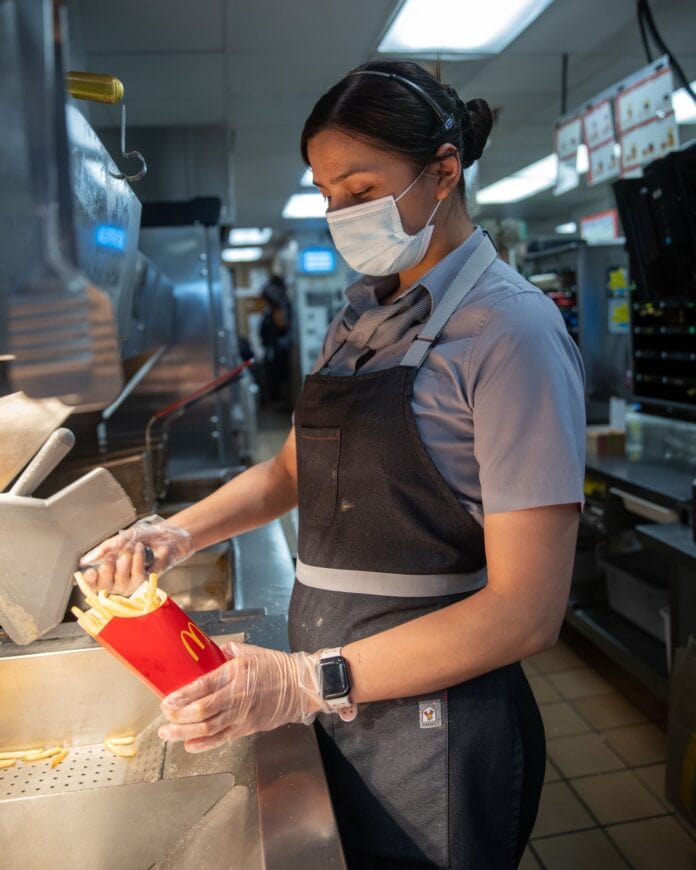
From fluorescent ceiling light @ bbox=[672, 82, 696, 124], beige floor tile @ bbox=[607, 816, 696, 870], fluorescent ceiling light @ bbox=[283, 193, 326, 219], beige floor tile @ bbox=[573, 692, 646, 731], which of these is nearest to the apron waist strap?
beige floor tile @ bbox=[607, 816, 696, 870]

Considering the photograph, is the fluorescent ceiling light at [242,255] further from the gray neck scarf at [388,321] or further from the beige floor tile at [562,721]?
the gray neck scarf at [388,321]

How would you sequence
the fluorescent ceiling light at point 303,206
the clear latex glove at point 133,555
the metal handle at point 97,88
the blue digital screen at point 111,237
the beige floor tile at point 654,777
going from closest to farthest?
the metal handle at point 97,88
the blue digital screen at point 111,237
the clear latex glove at point 133,555
the beige floor tile at point 654,777
the fluorescent ceiling light at point 303,206

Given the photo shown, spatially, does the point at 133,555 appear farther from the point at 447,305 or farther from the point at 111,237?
the point at 447,305

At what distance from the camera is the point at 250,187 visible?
7500 millimetres

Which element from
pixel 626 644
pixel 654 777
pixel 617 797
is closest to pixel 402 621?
pixel 617 797

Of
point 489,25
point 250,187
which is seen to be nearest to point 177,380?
point 489,25

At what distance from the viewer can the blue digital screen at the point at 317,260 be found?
430 inches

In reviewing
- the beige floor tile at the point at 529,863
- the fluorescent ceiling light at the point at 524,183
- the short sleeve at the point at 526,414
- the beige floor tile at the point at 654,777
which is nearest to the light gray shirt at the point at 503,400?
the short sleeve at the point at 526,414

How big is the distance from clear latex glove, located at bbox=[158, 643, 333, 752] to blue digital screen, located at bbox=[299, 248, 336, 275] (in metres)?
10.3

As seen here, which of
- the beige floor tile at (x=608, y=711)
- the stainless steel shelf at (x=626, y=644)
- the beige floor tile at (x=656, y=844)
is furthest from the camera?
the beige floor tile at (x=608, y=711)

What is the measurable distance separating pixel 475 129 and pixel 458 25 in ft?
9.03

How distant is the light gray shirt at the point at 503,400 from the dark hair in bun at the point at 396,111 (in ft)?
0.71

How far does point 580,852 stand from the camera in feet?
7.77

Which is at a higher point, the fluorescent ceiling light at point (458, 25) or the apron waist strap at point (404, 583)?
the fluorescent ceiling light at point (458, 25)
